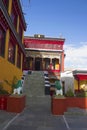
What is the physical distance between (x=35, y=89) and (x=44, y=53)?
592 inches

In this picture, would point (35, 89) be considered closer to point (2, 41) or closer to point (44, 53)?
point (2, 41)

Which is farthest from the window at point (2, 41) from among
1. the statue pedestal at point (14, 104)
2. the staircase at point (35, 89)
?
the statue pedestal at point (14, 104)

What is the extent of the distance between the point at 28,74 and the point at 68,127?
22.8 meters

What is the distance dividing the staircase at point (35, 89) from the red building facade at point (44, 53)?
825 cm

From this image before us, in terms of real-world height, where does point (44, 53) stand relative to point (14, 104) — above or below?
above

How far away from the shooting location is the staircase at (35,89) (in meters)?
25.9

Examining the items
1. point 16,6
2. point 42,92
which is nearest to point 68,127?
point 42,92

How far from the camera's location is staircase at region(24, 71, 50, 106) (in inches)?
1020

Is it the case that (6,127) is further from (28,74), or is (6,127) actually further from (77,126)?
(28,74)

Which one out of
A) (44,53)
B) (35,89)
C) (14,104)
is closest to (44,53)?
(44,53)

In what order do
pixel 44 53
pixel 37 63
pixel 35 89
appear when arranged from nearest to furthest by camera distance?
pixel 35 89
pixel 44 53
pixel 37 63

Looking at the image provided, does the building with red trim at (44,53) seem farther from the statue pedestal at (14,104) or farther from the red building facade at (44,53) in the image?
the statue pedestal at (14,104)

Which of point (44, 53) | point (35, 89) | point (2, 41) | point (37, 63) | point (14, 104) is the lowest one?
point (14, 104)

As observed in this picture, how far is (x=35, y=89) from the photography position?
99.0 ft
